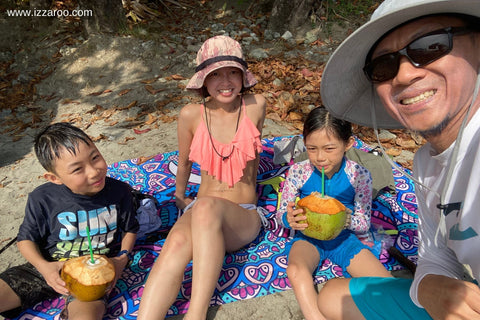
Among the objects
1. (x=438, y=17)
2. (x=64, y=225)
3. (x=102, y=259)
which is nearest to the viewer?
(x=438, y=17)

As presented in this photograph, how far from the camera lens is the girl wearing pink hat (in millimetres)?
2176

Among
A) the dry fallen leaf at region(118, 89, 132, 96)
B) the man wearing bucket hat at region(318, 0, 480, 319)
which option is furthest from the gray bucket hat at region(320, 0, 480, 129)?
the dry fallen leaf at region(118, 89, 132, 96)

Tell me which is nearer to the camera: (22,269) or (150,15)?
(22,269)

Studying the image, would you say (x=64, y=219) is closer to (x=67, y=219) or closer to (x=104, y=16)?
(x=67, y=219)

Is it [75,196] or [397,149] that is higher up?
[75,196]

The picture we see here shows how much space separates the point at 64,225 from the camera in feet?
7.66

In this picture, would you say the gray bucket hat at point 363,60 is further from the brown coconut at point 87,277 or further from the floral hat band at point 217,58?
the brown coconut at point 87,277

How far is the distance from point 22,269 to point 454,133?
266 cm

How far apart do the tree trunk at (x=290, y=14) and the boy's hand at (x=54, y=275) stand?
267 inches

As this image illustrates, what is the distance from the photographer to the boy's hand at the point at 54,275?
7.03 feet

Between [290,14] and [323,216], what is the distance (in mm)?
6468

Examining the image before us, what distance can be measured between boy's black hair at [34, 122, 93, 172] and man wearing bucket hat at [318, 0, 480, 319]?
5.31ft

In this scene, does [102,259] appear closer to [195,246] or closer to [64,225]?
[64,225]

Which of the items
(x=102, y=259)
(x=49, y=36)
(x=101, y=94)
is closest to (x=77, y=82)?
(x=101, y=94)
